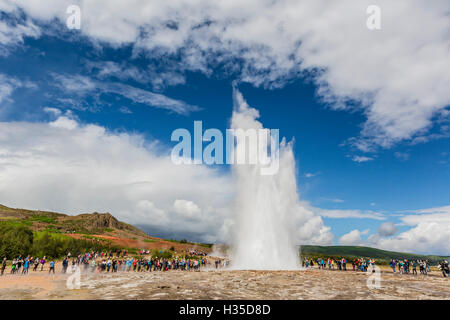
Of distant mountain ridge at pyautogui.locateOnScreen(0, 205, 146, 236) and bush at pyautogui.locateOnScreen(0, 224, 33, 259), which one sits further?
distant mountain ridge at pyautogui.locateOnScreen(0, 205, 146, 236)

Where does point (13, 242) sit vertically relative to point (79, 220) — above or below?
above

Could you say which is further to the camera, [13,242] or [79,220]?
[79,220]

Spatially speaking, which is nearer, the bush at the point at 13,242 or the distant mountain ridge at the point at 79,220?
the bush at the point at 13,242
